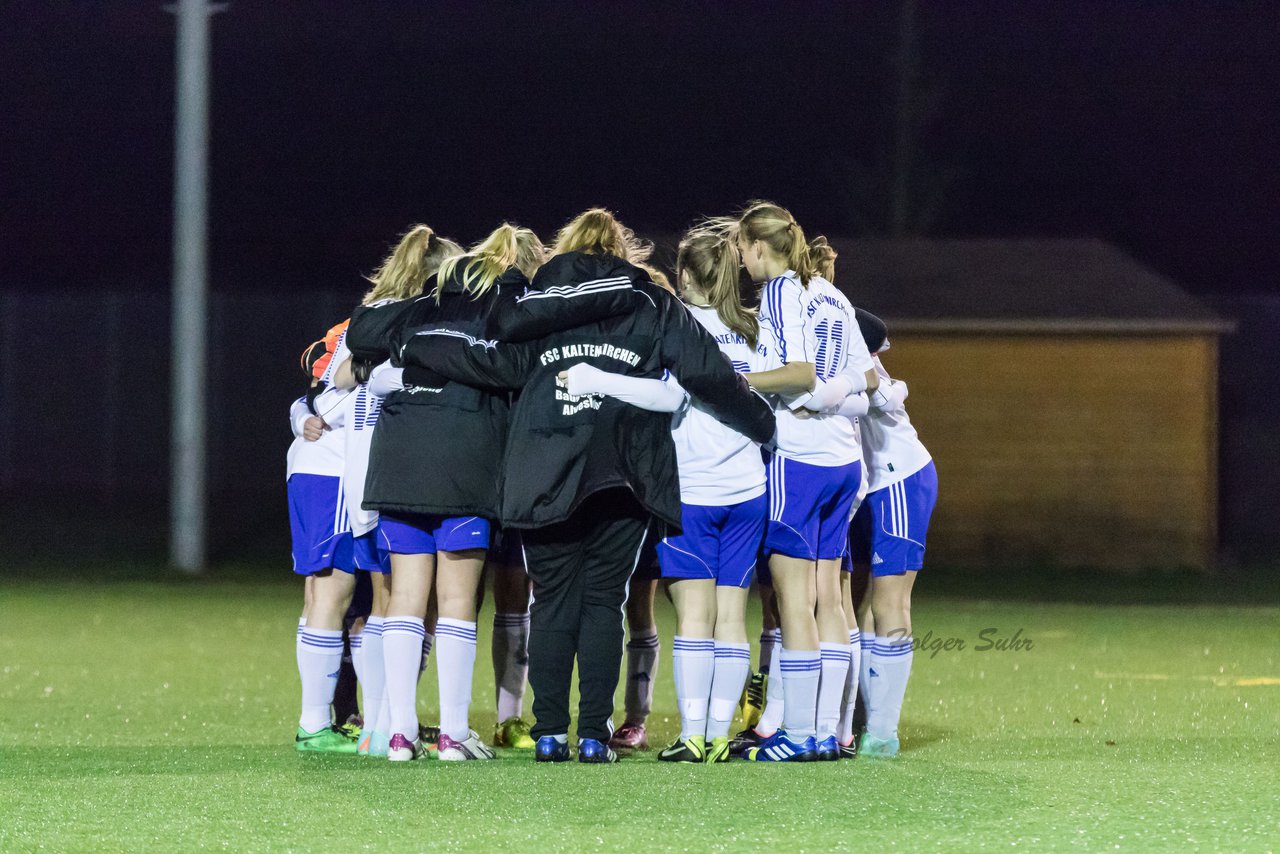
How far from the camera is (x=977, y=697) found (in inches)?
340

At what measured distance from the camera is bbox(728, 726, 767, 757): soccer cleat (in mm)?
6539

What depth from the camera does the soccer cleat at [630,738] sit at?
6.77m

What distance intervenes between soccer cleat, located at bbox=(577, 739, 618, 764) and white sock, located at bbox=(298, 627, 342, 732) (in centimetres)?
114

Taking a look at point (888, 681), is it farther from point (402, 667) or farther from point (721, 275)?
point (402, 667)

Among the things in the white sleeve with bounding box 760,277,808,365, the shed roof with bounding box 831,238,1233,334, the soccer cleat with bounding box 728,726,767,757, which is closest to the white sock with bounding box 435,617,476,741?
the soccer cleat with bounding box 728,726,767,757

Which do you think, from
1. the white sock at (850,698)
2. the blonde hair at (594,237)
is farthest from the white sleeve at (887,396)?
the blonde hair at (594,237)

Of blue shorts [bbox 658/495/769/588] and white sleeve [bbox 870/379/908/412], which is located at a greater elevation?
white sleeve [bbox 870/379/908/412]

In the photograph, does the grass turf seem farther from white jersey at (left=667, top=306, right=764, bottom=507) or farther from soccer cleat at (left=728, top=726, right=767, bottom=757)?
white jersey at (left=667, top=306, right=764, bottom=507)

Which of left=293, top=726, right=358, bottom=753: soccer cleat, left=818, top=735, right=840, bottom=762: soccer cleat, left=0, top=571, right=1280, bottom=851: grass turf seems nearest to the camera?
left=0, top=571, right=1280, bottom=851: grass turf

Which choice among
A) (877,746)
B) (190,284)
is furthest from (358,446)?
(190,284)

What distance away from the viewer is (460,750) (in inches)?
246

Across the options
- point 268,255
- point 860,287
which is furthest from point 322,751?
point 268,255

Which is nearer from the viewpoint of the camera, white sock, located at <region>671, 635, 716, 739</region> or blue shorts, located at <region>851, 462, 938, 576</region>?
white sock, located at <region>671, 635, 716, 739</region>

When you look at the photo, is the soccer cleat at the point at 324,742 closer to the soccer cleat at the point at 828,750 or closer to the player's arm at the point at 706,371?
the soccer cleat at the point at 828,750
